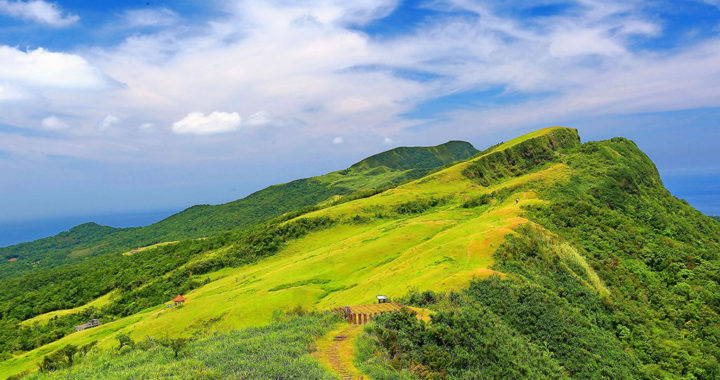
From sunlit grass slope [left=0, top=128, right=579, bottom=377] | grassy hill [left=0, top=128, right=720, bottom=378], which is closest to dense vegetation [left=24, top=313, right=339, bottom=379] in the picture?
grassy hill [left=0, top=128, right=720, bottom=378]

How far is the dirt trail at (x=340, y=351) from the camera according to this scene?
55.4 ft

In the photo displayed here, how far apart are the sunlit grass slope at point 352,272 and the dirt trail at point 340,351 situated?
28.9 ft

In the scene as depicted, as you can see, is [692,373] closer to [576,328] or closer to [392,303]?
[576,328]

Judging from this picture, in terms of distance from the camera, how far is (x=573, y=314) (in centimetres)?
2652

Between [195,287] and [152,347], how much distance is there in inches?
2201

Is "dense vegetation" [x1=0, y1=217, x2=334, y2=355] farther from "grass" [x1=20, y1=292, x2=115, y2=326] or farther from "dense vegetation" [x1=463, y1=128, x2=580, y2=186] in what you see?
"dense vegetation" [x1=463, y1=128, x2=580, y2=186]

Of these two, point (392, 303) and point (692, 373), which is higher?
point (392, 303)

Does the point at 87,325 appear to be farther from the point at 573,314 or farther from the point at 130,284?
the point at 573,314

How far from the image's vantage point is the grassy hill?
65.7 feet

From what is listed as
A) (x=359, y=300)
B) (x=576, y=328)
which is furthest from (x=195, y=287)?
(x=576, y=328)

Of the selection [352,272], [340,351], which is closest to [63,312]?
[352,272]

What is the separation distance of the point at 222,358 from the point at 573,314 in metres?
24.1

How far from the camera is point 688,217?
3034 inches

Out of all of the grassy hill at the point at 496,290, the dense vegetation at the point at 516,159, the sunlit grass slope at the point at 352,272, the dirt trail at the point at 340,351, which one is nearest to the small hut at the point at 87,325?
the grassy hill at the point at 496,290
